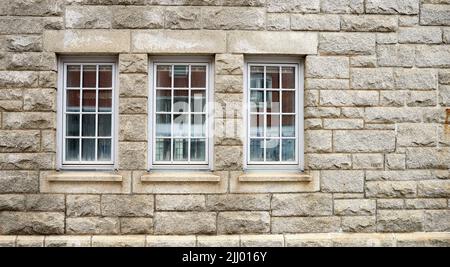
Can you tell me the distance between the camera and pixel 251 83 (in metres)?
7.06

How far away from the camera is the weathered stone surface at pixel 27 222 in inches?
263

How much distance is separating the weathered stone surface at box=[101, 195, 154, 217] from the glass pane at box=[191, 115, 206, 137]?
117cm

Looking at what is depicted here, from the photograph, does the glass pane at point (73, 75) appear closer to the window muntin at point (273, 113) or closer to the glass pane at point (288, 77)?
the window muntin at point (273, 113)

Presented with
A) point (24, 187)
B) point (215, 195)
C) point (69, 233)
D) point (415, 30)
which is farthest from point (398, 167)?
point (24, 187)

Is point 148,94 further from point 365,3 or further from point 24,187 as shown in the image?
point 365,3

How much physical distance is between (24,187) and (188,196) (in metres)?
2.19

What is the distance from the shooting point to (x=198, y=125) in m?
7.02

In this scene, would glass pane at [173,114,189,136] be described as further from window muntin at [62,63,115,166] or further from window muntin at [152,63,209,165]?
window muntin at [62,63,115,166]

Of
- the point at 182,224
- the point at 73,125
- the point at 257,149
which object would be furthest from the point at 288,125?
the point at 73,125

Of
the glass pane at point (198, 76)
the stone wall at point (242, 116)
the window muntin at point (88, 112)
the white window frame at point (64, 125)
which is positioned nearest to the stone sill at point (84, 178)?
the stone wall at point (242, 116)

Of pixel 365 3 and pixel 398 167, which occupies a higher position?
pixel 365 3

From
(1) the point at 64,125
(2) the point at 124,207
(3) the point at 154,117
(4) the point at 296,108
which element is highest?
(4) the point at 296,108

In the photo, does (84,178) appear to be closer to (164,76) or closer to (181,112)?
(181,112)

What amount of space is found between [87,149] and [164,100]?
1267mm
